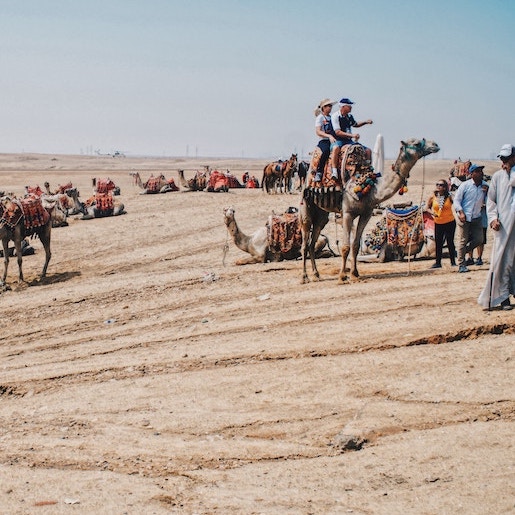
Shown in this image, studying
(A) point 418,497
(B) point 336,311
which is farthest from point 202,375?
(A) point 418,497

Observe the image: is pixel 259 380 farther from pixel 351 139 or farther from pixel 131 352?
pixel 351 139

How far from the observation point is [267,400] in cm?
834

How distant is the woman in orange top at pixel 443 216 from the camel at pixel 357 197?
2.88 feet

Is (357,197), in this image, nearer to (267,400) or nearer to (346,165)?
(346,165)

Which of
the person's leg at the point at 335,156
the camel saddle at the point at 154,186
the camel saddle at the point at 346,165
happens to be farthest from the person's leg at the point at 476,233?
the camel saddle at the point at 154,186

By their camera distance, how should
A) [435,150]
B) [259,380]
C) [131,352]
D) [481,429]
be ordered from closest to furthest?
[481,429], [259,380], [131,352], [435,150]

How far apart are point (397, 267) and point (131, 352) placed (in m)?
5.77

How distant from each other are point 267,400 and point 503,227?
3.45 metres

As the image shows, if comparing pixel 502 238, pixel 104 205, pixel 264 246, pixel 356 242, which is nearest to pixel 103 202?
pixel 104 205

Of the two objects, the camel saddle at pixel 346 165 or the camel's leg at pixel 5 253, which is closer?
the camel saddle at pixel 346 165

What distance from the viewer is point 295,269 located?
1534cm

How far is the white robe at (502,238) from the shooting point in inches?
377

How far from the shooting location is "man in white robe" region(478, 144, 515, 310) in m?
9.55

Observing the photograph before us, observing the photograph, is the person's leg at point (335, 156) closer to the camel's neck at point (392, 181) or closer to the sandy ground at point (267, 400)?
the camel's neck at point (392, 181)
